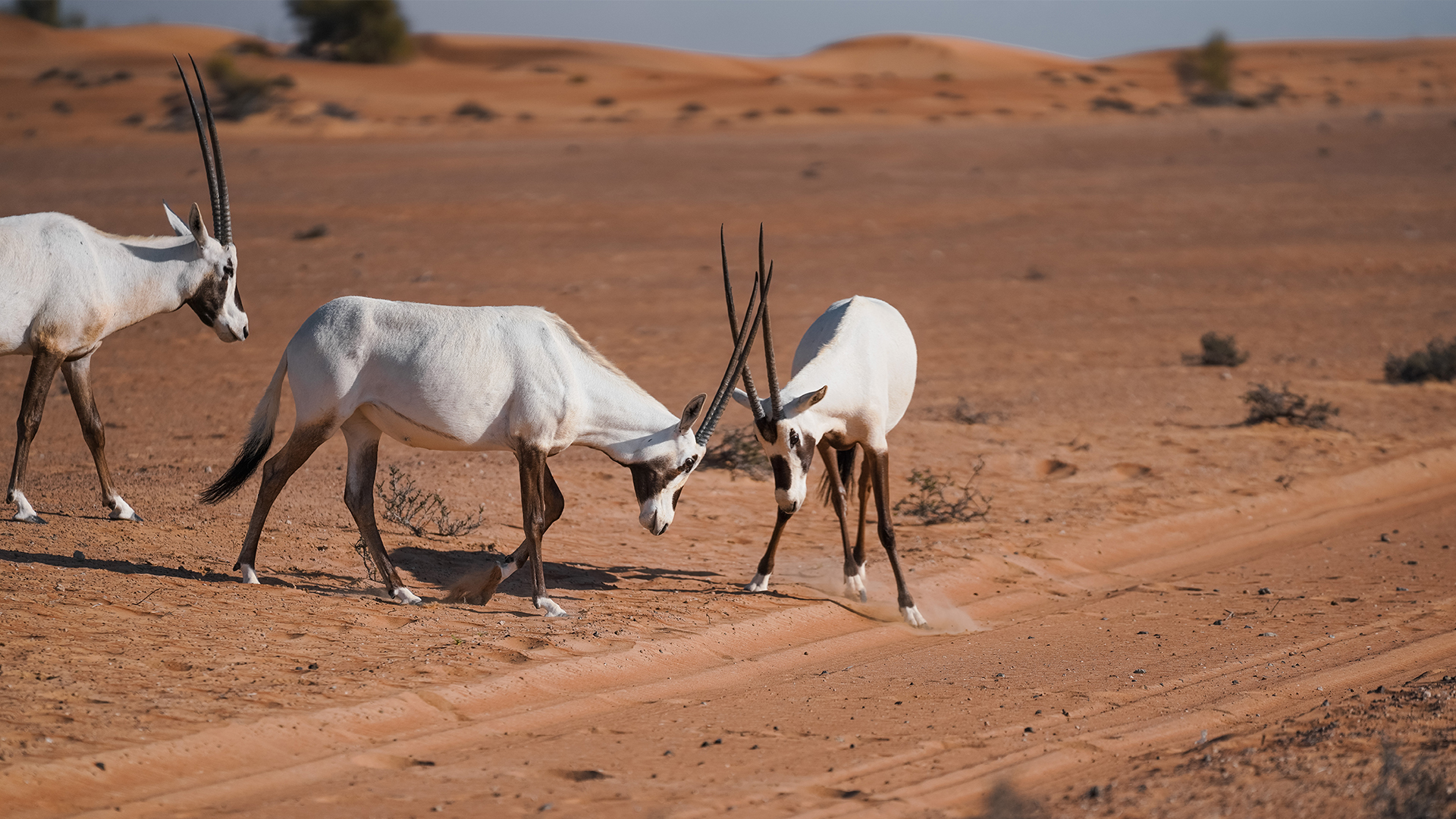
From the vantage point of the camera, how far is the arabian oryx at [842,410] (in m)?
6.69

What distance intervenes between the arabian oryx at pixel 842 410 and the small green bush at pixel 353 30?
2177 inches

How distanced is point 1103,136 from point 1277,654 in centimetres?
3035

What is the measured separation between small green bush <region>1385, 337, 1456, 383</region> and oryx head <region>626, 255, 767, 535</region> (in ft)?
35.3

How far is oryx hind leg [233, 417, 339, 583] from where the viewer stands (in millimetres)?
6504

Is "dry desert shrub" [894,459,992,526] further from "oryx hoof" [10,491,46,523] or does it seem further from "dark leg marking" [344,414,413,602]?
"oryx hoof" [10,491,46,523]

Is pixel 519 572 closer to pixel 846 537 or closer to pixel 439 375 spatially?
pixel 439 375

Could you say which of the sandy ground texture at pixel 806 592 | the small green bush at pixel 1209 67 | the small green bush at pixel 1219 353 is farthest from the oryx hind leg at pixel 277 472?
the small green bush at pixel 1209 67

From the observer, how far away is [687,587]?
760 cm

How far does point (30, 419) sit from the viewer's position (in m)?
7.67

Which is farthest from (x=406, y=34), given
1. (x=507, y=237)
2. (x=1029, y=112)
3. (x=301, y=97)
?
(x=507, y=237)

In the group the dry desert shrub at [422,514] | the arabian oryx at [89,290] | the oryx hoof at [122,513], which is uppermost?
the arabian oryx at [89,290]

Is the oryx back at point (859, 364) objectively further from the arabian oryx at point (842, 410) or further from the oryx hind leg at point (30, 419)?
the oryx hind leg at point (30, 419)

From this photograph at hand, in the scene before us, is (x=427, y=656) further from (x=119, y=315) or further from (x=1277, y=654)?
(x=1277, y=654)

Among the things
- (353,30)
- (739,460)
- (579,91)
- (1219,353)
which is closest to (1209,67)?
(579,91)
